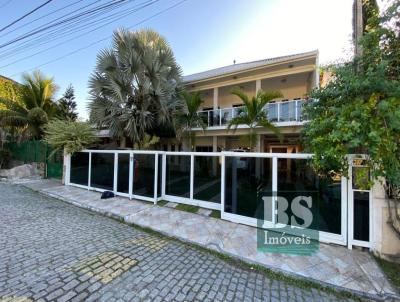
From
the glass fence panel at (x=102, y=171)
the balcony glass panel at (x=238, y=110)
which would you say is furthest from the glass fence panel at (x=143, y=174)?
the balcony glass panel at (x=238, y=110)

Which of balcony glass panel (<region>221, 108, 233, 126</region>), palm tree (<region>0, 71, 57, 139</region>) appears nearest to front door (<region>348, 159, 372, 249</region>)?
balcony glass panel (<region>221, 108, 233, 126</region>)

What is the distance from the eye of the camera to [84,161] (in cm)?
950

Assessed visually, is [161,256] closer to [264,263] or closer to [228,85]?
[264,263]

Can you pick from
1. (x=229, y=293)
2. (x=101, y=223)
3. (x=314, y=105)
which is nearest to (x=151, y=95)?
(x=101, y=223)

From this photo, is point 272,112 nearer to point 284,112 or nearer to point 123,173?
point 284,112

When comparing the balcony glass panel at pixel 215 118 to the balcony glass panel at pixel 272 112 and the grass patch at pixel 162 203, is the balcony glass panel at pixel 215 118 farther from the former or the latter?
the grass patch at pixel 162 203

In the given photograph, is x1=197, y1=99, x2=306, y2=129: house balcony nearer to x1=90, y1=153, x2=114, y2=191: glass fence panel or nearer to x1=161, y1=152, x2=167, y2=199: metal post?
x1=161, y1=152, x2=167, y2=199: metal post

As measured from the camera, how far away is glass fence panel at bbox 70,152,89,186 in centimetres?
940

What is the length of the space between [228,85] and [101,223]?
11294 mm

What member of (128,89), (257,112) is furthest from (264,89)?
(128,89)

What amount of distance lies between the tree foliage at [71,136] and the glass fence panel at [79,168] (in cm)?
34

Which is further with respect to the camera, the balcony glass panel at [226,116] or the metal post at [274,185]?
the balcony glass panel at [226,116]

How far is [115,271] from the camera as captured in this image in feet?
10.4

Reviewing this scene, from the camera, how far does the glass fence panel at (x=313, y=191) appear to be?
4266mm
